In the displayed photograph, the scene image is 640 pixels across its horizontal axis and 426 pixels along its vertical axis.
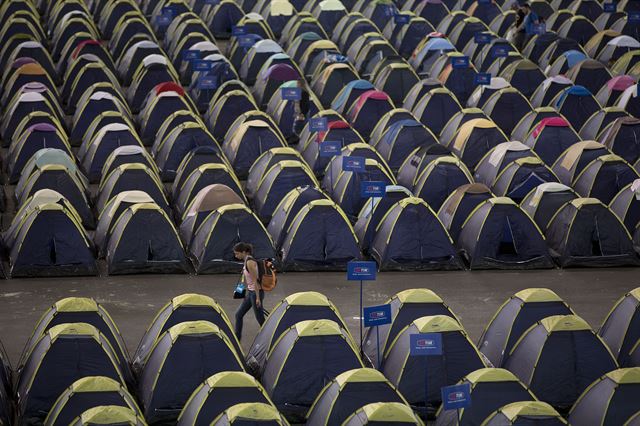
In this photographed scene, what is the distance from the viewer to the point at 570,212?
31.1 metres

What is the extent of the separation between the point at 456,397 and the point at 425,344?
1.73m

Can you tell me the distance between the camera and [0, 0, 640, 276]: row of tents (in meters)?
30.5

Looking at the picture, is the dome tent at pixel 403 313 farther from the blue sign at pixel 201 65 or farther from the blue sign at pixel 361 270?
the blue sign at pixel 201 65

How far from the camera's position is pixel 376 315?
23.7 m

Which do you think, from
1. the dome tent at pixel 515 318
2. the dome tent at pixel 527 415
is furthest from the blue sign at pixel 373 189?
the dome tent at pixel 527 415

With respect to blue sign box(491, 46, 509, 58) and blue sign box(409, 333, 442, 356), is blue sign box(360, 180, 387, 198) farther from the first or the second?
blue sign box(491, 46, 509, 58)

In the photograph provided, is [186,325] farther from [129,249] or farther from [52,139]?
[52,139]

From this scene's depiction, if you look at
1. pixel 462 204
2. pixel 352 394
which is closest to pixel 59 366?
pixel 352 394

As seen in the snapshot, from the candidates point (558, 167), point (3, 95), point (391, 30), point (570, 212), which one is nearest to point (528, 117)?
point (558, 167)

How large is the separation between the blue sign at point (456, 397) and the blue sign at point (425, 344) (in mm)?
1533

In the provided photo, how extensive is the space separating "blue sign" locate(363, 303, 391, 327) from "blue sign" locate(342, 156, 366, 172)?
7297 mm

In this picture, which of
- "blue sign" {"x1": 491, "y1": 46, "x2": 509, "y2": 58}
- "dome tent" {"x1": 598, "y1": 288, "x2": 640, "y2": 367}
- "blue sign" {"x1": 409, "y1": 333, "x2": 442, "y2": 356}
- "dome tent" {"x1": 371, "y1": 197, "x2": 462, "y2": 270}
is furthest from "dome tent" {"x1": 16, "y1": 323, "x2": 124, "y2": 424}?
"blue sign" {"x1": 491, "y1": 46, "x2": 509, "y2": 58}

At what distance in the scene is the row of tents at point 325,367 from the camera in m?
21.8

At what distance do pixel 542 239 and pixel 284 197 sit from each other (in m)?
5.88
